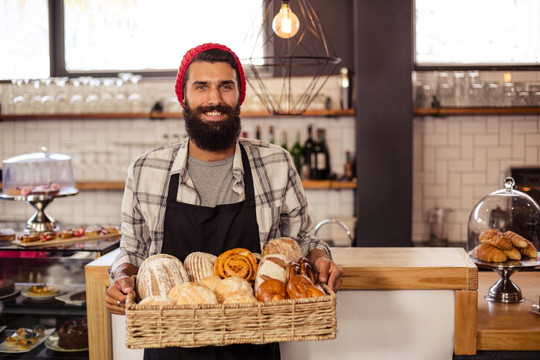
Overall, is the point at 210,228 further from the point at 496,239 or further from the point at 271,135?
the point at 271,135

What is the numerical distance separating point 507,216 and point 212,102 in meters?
1.45

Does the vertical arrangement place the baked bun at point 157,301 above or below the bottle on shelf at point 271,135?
below

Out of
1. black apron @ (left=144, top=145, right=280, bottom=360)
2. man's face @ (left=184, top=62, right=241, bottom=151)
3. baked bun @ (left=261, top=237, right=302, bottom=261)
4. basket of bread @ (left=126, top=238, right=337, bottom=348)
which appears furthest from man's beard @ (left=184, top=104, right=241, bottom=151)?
basket of bread @ (left=126, top=238, right=337, bottom=348)

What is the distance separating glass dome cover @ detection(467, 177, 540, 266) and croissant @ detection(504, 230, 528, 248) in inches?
1.8

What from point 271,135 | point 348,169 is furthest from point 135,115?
point 348,169

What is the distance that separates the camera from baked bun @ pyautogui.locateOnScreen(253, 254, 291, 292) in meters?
1.58

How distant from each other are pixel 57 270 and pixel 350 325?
60.0 inches

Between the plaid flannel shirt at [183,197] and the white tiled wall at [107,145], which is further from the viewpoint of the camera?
the white tiled wall at [107,145]

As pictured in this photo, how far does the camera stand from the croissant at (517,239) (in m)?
2.37

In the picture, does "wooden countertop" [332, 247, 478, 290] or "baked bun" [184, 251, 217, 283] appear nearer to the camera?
"baked bun" [184, 251, 217, 283]

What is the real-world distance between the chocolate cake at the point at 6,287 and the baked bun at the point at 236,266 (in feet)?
5.84

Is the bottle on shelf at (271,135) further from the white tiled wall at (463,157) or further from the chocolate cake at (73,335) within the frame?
the chocolate cake at (73,335)

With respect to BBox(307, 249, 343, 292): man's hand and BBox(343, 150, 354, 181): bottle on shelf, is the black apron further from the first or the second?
BBox(343, 150, 354, 181): bottle on shelf

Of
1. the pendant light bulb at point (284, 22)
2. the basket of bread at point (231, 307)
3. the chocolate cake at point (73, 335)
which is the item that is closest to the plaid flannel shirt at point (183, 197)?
the basket of bread at point (231, 307)
